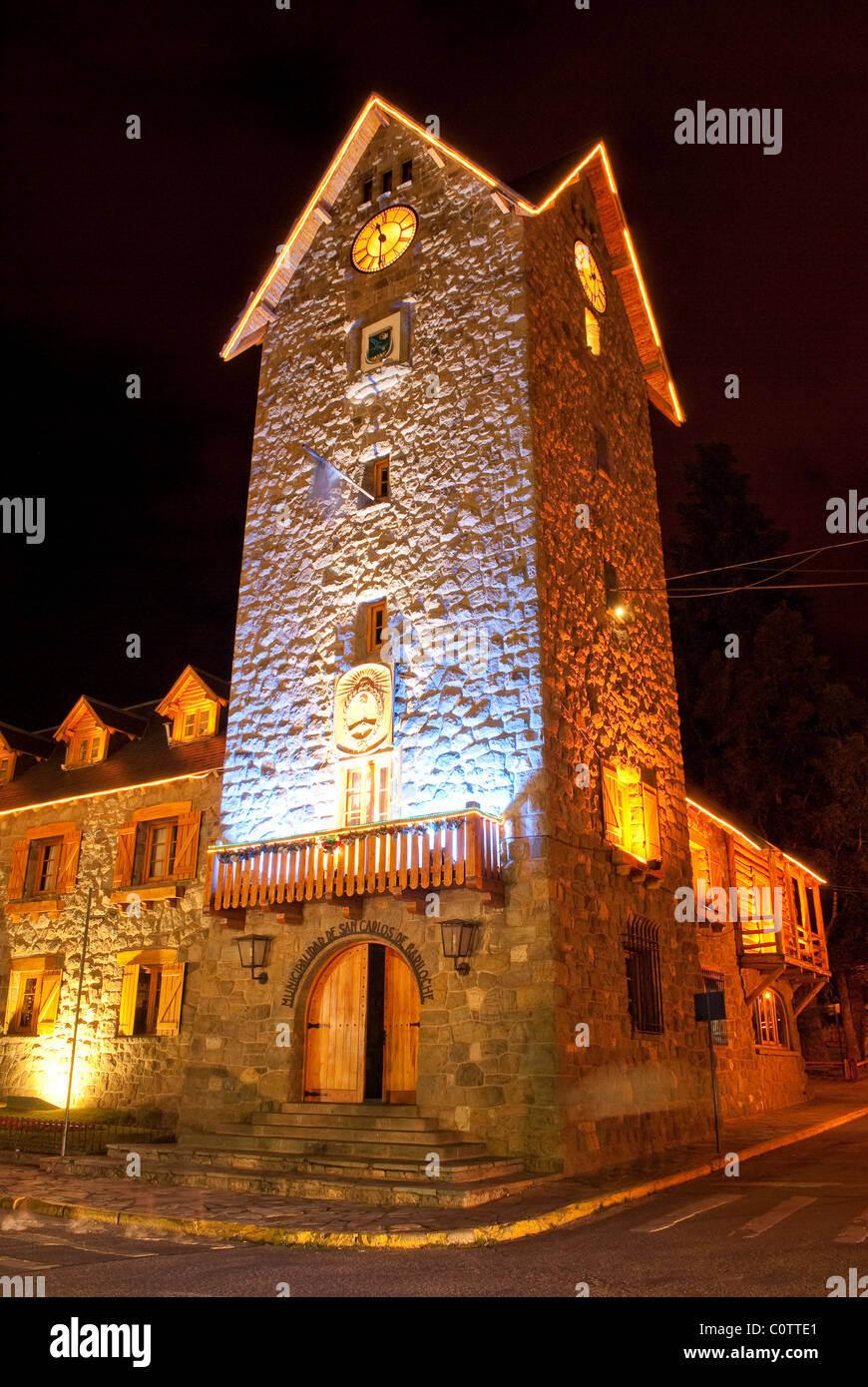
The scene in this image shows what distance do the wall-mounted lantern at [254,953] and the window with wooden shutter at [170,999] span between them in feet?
14.8

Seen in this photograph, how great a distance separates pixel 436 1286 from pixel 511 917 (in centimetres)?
648

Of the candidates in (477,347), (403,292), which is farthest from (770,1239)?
(403,292)

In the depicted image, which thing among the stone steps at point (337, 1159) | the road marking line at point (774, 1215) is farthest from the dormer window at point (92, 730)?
the road marking line at point (774, 1215)

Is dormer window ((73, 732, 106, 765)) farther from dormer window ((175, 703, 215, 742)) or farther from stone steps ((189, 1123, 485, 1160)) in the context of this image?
stone steps ((189, 1123, 485, 1160))

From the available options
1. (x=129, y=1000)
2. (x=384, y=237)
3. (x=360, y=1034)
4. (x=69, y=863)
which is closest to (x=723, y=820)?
(x=360, y=1034)

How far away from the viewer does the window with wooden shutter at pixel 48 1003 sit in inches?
826

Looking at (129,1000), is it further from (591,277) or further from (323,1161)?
(591,277)

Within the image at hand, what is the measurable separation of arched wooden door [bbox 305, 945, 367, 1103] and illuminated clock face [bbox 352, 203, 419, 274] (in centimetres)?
1292

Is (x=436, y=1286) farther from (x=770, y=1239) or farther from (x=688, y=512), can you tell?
(x=688, y=512)

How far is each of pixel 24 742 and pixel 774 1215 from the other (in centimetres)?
2272

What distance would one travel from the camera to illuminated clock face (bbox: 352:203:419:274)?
19.1m

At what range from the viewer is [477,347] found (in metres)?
17.1

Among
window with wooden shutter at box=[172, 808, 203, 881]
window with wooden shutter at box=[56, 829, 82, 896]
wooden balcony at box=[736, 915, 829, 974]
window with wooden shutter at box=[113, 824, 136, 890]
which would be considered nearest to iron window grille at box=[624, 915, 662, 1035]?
wooden balcony at box=[736, 915, 829, 974]

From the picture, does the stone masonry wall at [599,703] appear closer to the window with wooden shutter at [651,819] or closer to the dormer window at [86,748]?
the window with wooden shutter at [651,819]
